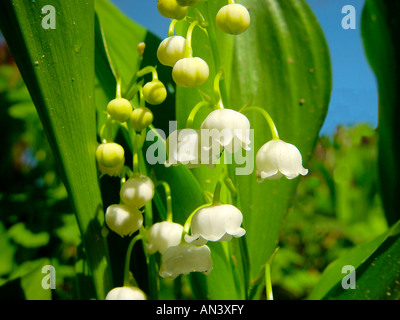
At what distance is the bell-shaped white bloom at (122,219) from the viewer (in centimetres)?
51

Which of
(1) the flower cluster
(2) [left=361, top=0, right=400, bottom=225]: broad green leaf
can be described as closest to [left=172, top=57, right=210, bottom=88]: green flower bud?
(1) the flower cluster

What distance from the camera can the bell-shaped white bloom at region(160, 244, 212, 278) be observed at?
488mm

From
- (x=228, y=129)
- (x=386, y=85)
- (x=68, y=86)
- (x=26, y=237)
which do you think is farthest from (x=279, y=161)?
(x=26, y=237)

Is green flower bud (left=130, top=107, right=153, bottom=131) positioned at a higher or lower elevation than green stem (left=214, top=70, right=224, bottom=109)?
lower

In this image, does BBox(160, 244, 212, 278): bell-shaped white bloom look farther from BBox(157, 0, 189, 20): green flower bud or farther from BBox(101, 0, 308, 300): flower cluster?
BBox(157, 0, 189, 20): green flower bud

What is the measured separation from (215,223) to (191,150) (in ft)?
0.30

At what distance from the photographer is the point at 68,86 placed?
51 cm

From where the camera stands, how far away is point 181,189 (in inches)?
23.7

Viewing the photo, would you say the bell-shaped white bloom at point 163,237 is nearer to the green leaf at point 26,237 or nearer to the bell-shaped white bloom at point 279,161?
the bell-shaped white bloom at point 279,161

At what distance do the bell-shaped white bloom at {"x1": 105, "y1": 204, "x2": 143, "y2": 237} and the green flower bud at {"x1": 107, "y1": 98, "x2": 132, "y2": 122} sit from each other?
0.12 metres

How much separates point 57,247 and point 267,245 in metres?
0.67

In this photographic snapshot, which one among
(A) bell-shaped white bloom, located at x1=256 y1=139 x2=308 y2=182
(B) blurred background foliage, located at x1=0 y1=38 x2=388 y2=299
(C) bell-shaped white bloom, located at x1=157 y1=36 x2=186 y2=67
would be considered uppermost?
(C) bell-shaped white bloom, located at x1=157 y1=36 x2=186 y2=67

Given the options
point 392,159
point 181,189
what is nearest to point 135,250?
point 181,189

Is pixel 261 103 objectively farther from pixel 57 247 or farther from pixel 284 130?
pixel 57 247
